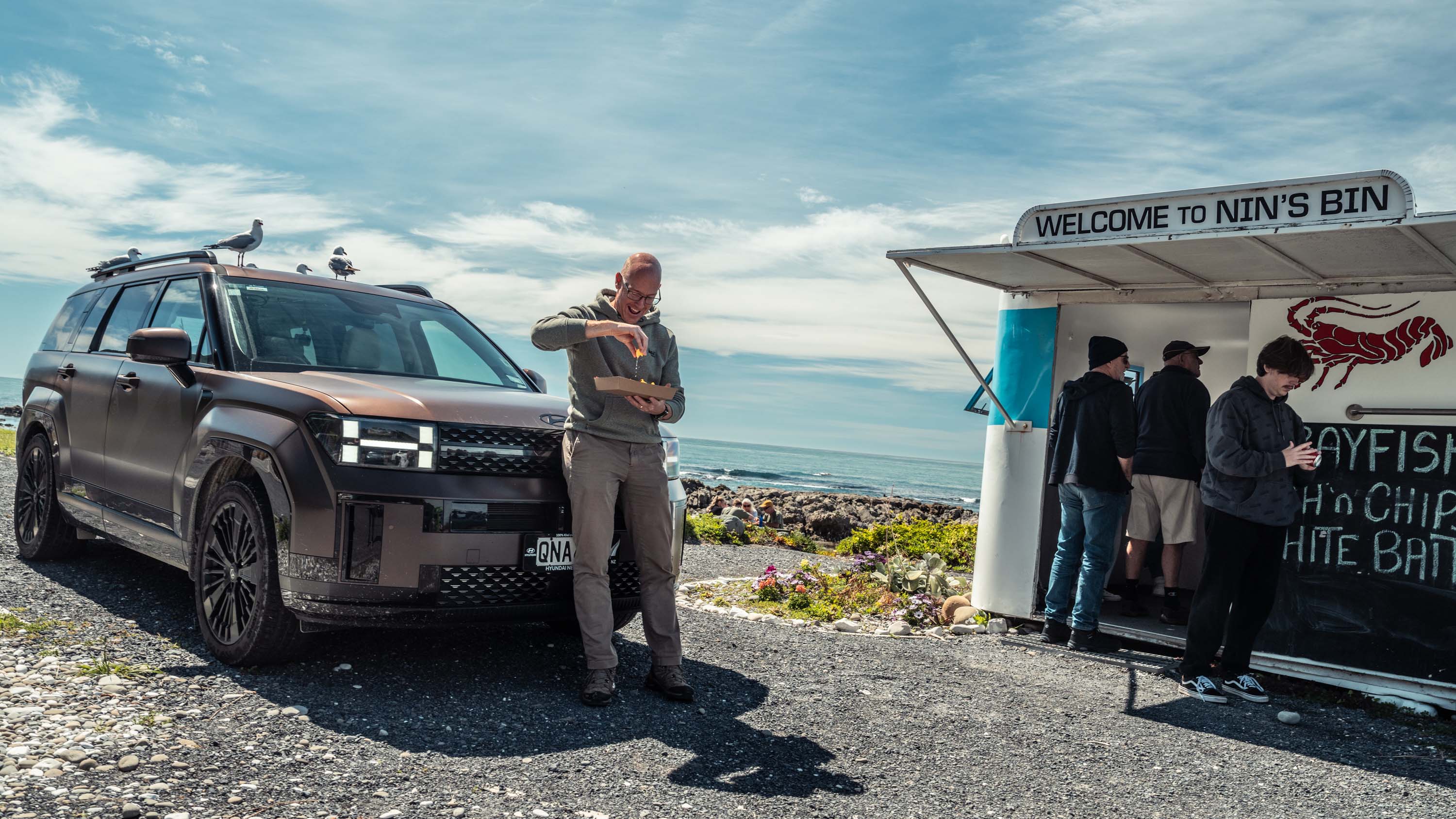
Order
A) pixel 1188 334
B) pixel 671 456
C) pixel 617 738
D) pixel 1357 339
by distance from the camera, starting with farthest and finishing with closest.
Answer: pixel 1188 334
pixel 1357 339
pixel 671 456
pixel 617 738

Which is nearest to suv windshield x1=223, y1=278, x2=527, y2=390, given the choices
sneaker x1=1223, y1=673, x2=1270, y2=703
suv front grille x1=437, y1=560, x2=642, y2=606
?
suv front grille x1=437, y1=560, x2=642, y2=606

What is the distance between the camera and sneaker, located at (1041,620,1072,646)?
7387 millimetres

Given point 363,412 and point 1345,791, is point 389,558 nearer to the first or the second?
point 363,412

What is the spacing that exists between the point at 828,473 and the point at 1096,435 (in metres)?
70.6

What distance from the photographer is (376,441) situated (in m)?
4.46

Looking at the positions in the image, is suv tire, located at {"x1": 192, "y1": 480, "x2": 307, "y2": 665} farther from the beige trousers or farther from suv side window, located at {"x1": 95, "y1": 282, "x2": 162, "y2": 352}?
suv side window, located at {"x1": 95, "y1": 282, "x2": 162, "y2": 352}

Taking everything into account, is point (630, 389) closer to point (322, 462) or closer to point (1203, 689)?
point (322, 462)

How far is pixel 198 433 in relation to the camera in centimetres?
515

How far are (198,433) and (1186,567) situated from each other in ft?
27.5

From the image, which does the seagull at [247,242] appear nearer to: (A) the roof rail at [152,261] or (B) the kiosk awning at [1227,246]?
(A) the roof rail at [152,261]

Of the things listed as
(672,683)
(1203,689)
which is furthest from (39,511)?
(1203,689)

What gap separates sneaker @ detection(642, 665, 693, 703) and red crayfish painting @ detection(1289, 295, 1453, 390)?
14.9 ft

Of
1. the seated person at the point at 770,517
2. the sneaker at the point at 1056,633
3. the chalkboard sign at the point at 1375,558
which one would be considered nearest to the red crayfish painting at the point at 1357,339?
the chalkboard sign at the point at 1375,558

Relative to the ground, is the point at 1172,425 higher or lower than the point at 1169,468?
higher
